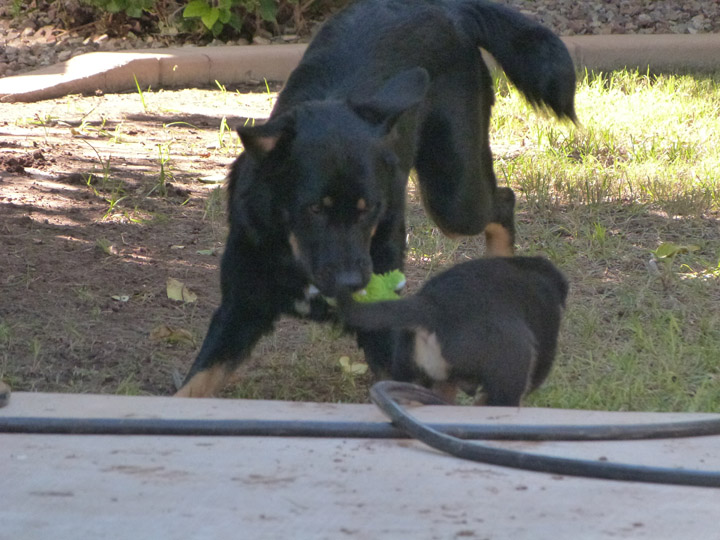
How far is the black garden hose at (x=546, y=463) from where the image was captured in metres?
2.27

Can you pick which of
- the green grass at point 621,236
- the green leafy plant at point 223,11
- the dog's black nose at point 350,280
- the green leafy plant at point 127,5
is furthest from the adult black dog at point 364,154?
the green leafy plant at point 127,5

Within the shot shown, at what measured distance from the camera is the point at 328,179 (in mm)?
3154

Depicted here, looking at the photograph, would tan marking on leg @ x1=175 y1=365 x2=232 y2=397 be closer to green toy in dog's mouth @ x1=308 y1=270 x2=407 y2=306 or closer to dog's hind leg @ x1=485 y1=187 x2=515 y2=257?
green toy in dog's mouth @ x1=308 y1=270 x2=407 y2=306

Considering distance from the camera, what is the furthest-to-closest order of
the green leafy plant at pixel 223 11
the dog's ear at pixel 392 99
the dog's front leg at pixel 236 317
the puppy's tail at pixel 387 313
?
the green leafy plant at pixel 223 11
the dog's front leg at pixel 236 317
the dog's ear at pixel 392 99
the puppy's tail at pixel 387 313

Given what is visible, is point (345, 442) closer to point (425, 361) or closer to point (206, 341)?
point (425, 361)

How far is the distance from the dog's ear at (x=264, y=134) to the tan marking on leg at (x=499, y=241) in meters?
1.92

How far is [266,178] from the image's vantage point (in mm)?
3295

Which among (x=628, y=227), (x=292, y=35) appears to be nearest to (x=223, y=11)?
(x=292, y=35)

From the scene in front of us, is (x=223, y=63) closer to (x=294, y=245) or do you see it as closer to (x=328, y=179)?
(x=294, y=245)

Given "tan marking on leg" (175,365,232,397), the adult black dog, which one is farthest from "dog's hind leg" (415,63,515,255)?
"tan marking on leg" (175,365,232,397)

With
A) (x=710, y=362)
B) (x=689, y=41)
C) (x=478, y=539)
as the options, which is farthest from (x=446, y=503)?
(x=689, y=41)

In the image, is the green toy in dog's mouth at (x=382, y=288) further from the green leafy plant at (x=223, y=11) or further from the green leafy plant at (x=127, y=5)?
the green leafy plant at (x=127, y=5)

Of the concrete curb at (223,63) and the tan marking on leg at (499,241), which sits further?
A: the concrete curb at (223,63)

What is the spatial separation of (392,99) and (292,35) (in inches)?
282
